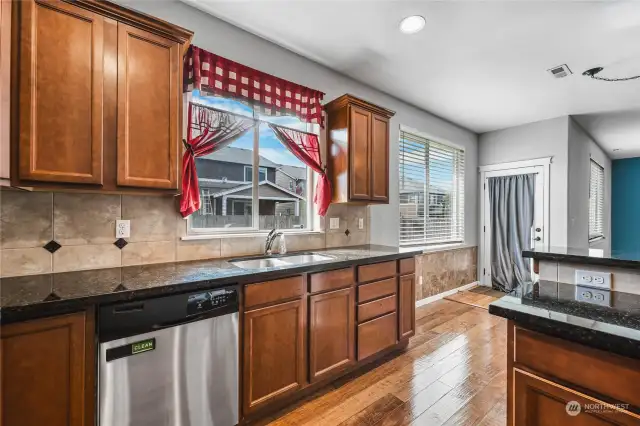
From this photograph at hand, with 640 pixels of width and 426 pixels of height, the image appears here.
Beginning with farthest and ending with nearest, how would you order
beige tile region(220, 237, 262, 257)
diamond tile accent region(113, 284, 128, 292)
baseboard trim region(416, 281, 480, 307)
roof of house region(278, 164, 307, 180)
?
baseboard trim region(416, 281, 480, 307) → roof of house region(278, 164, 307, 180) → beige tile region(220, 237, 262, 257) → diamond tile accent region(113, 284, 128, 292)

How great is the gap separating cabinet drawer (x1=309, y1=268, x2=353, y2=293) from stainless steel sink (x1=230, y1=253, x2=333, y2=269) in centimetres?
14

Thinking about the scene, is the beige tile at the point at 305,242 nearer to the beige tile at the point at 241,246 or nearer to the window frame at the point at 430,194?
the beige tile at the point at 241,246

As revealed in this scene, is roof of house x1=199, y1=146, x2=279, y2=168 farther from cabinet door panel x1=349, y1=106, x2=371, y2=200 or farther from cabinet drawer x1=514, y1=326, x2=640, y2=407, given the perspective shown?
cabinet drawer x1=514, y1=326, x2=640, y2=407

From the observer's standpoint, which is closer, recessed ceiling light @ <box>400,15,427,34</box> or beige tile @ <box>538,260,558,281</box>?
beige tile @ <box>538,260,558,281</box>

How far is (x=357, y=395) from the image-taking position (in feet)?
6.99

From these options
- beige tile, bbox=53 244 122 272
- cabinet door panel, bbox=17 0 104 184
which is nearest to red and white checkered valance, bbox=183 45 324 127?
cabinet door panel, bbox=17 0 104 184

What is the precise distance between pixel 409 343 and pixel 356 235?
1.22 metres

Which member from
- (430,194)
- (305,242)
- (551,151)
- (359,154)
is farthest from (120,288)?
(551,151)

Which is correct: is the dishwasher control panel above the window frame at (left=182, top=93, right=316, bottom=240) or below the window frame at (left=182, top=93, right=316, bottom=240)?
below

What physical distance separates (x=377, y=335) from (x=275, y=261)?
108cm

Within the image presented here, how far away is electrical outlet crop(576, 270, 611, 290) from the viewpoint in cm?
130

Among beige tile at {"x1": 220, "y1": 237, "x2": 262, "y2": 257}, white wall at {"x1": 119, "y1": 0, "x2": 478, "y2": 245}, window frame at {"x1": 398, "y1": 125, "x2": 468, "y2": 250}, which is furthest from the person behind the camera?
window frame at {"x1": 398, "y1": 125, "x2": 468, "y2": 250}

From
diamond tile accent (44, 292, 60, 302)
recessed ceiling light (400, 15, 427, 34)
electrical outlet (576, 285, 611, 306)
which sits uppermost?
recessed ceiling light (400, 15, 427, 34)

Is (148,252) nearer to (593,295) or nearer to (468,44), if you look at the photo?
(593,295)
